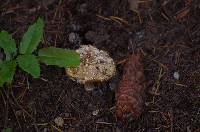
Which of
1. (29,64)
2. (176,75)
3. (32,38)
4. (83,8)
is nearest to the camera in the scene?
(29,64)

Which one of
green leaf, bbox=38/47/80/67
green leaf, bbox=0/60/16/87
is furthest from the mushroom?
green leaf, bbox=0/60/16/87

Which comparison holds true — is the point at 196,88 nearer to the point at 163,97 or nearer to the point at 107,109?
the point at 163,97

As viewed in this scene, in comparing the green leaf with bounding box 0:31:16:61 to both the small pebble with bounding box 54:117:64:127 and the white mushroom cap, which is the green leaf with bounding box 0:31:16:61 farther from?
the small pebble with bounding box 54:117:64:127

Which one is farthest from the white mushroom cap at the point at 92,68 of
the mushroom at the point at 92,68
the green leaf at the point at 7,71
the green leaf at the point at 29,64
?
the green leaf at the point at 7,71

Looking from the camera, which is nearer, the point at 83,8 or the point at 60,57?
the point at 60,57

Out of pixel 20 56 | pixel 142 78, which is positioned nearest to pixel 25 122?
pixel 20 56

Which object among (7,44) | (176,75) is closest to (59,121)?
(7,44)

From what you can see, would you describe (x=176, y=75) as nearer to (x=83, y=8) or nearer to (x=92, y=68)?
(x=92, y=68)
